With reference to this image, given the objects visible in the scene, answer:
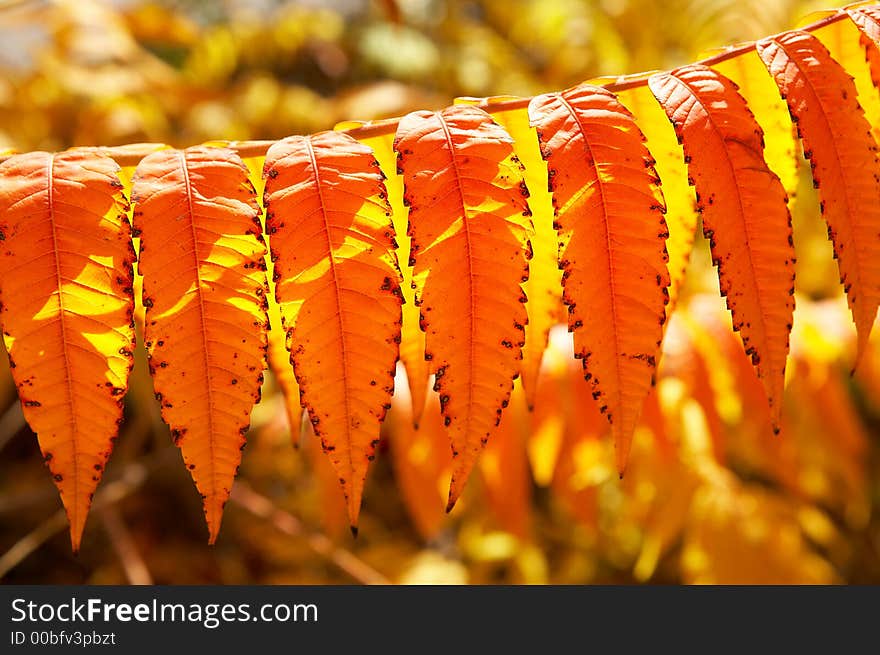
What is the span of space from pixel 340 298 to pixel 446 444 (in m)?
0.64

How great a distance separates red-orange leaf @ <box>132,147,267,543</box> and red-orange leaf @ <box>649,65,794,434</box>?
0.39 metres

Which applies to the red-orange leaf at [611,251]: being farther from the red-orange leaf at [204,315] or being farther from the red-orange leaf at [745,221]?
the red-orange leaf at [204,315]

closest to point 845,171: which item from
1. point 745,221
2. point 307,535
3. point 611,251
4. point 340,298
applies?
point 745,221

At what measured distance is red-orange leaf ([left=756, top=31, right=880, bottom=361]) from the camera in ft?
2.35

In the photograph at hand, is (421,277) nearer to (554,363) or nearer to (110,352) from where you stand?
(110,352)

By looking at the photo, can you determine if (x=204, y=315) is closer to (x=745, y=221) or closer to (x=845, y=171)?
(x=745, y=221)

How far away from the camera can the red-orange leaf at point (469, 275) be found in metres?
0.68

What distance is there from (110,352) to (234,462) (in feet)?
0.45

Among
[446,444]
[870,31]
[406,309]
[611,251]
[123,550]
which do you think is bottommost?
[123,550]

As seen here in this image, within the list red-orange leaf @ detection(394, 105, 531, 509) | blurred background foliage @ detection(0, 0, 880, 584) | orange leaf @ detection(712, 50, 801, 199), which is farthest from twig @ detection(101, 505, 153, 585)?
orange leaf @ detection(712, 50, 801, 199)

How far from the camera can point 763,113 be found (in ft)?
2.77

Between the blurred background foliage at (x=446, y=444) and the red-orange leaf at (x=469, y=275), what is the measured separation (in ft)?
1.79

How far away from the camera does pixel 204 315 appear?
681mm

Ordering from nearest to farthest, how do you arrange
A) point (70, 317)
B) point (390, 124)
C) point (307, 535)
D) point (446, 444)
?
point (70, 317)
point (390, 124)
point (446, 444)
point (307, 535)
